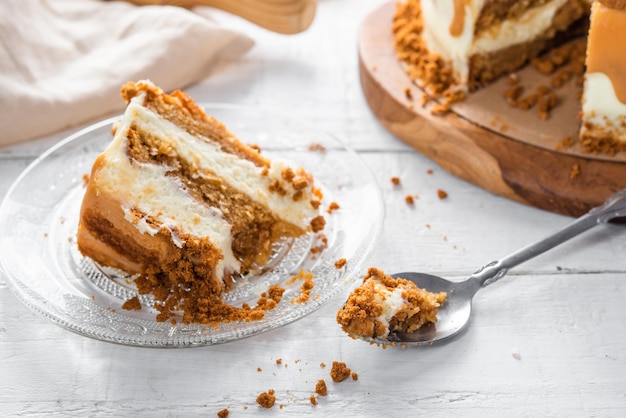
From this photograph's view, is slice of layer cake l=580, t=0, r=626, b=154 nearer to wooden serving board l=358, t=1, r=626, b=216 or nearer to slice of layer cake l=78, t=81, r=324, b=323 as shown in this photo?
wooden serving board l=358, t=1, r=626, b=216

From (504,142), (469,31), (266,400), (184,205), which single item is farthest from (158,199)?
(469,31)

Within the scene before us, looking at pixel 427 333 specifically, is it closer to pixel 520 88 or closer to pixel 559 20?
pixel 520 88

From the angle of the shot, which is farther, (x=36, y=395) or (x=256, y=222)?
(x=256, y=222)

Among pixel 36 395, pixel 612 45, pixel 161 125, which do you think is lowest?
pixel 36 395

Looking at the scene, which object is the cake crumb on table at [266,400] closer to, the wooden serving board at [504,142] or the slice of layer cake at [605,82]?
the wooden serving board at [504,142]

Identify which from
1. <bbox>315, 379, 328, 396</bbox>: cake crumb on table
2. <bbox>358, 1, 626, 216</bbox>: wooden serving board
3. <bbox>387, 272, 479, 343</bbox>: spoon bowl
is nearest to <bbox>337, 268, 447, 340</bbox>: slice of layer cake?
<bbox>387, 272, 479, 343</bbox>: spoon bowl

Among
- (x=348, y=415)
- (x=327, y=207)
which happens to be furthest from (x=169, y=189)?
(x=348, y=415)

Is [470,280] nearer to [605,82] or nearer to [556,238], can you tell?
[556,238]

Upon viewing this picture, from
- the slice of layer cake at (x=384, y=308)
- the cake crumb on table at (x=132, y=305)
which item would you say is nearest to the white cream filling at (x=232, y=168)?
the slice of layer cake at (x=384, y=308)
